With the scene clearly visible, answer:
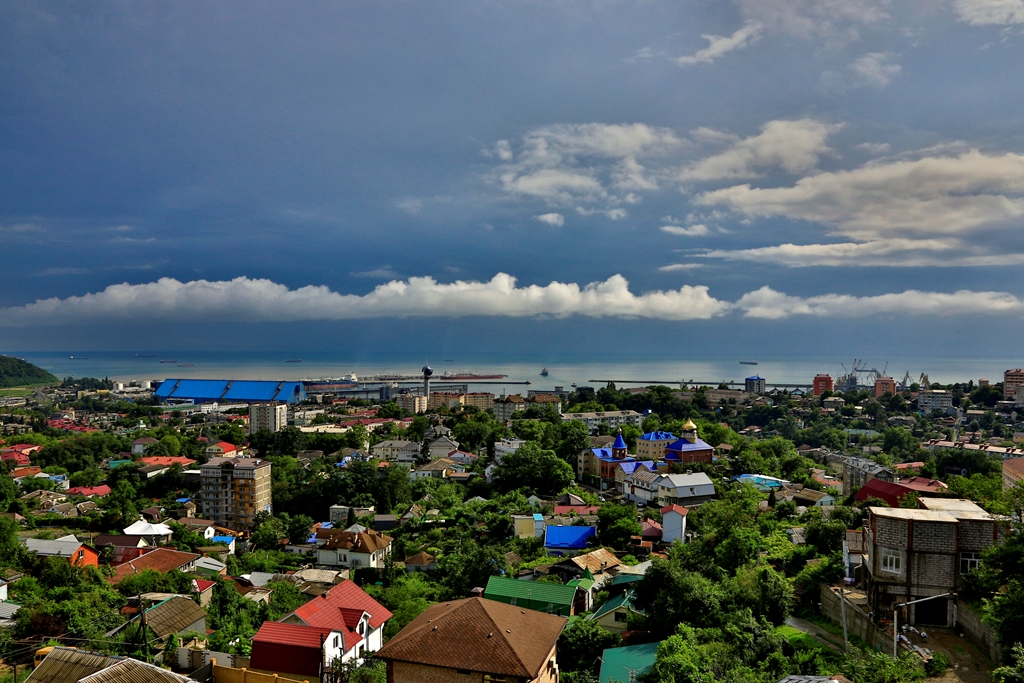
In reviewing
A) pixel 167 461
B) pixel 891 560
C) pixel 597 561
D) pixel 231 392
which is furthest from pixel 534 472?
pixel 231 392

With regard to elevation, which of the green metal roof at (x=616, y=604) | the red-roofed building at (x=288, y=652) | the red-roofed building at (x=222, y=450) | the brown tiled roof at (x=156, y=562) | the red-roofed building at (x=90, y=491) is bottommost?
the red-roofed building at (x=90, y=491)

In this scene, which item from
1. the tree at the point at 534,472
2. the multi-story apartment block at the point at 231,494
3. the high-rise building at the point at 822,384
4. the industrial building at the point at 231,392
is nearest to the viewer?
the tree at the point at 534,472

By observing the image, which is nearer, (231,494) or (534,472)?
(534,472)

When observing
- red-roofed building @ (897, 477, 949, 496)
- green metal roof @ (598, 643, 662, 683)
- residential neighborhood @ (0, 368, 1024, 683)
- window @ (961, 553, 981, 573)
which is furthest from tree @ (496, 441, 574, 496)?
window @ (961, 553, 981, 573)

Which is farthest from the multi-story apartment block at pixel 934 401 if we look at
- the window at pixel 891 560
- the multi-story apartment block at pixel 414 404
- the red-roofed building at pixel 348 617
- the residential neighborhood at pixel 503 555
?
the red-roofed building at pixel 348 617

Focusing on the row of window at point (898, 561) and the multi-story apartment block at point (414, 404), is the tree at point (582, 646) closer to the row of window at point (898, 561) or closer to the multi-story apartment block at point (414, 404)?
the row of window at point (898, 561)

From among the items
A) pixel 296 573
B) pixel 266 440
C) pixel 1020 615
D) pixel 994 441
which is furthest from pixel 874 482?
pixel 266 440

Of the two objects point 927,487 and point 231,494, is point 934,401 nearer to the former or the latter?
point 927,487
